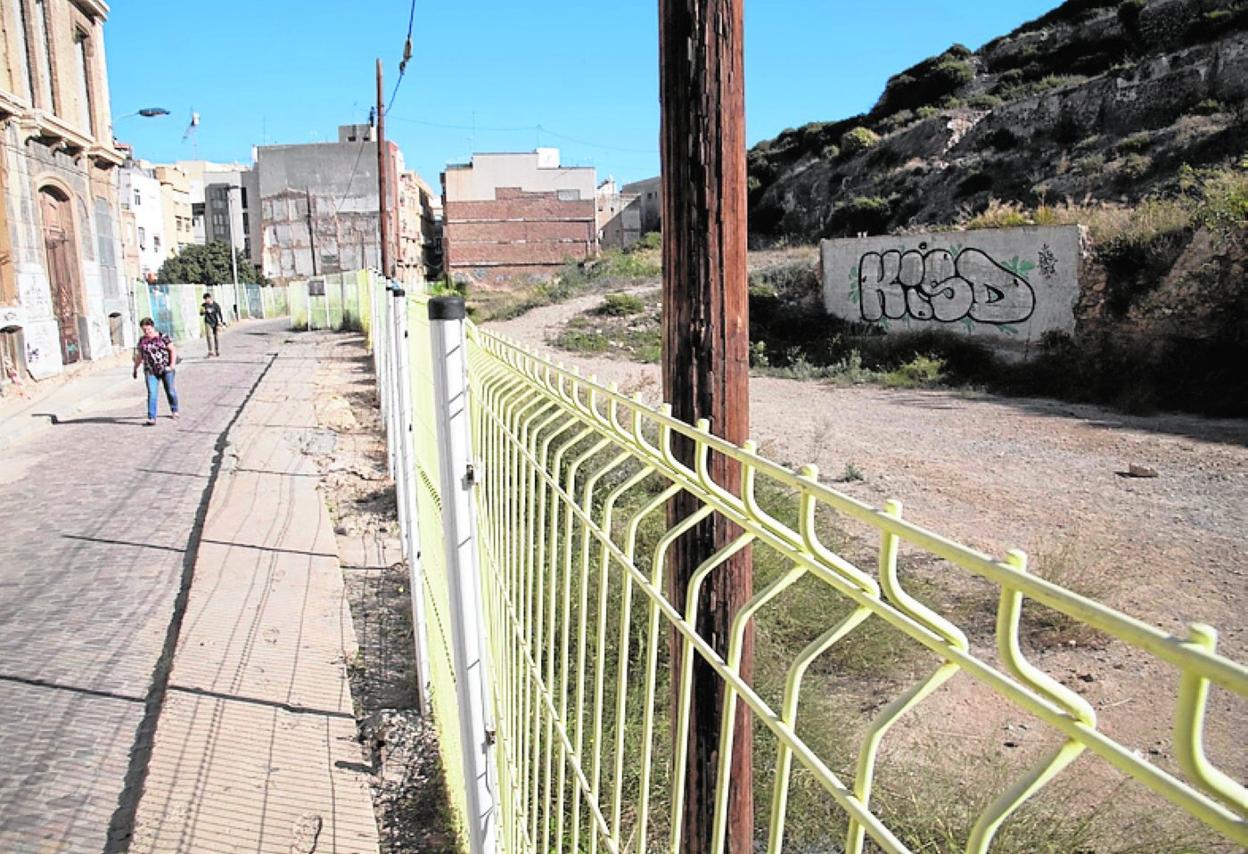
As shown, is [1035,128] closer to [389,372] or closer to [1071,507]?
[1071,507]

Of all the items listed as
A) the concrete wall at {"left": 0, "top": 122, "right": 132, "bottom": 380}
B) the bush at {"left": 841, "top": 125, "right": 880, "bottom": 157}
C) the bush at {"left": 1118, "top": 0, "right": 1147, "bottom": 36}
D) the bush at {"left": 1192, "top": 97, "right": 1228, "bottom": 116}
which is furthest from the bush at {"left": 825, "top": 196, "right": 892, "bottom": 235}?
the concrete wall at {"left": 0, "top": 122, "right": 132, "bottom": 380}

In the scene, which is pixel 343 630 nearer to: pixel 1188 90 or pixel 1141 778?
pixel 1141 778

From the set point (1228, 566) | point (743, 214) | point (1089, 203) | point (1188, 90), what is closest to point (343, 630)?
point (743, 214)

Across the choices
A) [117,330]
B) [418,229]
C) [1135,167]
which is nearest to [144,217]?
[418,229]

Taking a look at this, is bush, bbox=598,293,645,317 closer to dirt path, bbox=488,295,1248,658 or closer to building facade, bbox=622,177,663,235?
dirt path, bbox=488,295,1248,658

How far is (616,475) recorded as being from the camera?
6.85 metres

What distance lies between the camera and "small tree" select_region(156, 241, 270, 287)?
58.7 m

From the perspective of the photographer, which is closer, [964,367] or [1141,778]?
[1141,778]

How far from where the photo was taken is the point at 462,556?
250 cm

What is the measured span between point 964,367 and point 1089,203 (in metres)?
12.8

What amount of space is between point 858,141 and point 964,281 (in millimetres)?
33135

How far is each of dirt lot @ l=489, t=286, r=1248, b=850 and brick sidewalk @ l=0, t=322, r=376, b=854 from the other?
243cm

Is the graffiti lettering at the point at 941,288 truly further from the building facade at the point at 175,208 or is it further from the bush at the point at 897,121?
the building facade at the point at 175,208

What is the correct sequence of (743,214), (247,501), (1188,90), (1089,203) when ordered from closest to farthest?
(743,214) < (247,501) < (1089,203) < (1188,90)
